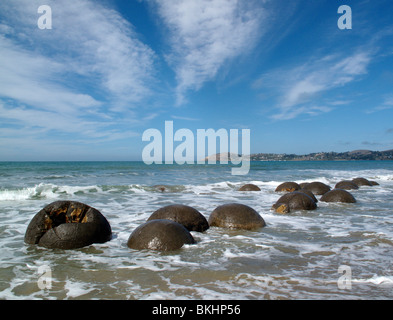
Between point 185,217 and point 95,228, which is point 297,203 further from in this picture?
point 95,228

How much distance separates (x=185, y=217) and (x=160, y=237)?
4.65ft

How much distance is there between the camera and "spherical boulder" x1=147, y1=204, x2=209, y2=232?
638cm

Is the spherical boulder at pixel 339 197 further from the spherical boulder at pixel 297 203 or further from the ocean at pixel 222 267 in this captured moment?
the ocean at pixel 222 267

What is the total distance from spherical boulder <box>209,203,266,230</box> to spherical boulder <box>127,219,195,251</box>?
1579 millimetres

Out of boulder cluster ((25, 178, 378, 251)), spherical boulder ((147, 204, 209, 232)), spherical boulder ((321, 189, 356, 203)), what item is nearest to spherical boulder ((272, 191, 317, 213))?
spherical boulder ((321, 189, 356, 203))

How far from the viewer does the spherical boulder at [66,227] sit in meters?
5.22

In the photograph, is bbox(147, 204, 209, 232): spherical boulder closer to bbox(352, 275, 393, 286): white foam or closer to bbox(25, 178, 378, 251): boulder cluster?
bbox(25, 178, 378, 251): boulder cluster

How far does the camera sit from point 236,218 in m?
6.73

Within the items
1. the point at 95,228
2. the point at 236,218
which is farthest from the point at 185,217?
the point at 95,228
